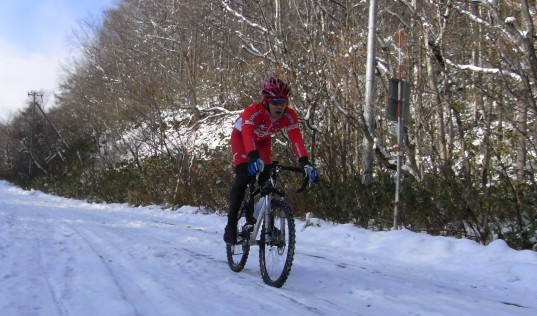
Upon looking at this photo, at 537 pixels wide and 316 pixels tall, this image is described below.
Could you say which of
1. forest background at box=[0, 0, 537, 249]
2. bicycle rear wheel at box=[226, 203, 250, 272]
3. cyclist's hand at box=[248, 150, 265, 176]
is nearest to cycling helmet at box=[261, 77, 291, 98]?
cyclist's hand at box=[248, 150, 265, 176]

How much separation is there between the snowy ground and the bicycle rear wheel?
0.10 metres

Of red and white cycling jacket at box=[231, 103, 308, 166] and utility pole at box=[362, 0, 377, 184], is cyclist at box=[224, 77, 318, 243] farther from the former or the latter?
utility pole at box=[362, 0, 377, 184]

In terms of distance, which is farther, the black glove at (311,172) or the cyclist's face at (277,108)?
the cyclist's face at (277,108)

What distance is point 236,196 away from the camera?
505 centimetres

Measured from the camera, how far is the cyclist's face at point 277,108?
4.74 metres

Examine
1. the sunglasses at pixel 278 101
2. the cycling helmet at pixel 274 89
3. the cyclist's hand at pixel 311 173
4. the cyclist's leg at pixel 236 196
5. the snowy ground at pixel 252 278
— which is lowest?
the snowy ground at pixel 252 278

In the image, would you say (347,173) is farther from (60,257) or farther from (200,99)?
(200,99)

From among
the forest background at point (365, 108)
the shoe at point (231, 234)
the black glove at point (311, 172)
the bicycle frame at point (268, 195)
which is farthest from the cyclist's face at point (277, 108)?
the forest background at point (365, 108)

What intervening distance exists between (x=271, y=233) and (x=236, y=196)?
0.74 metres

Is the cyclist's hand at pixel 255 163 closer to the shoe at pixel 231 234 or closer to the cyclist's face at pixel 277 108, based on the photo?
the cyclist's face at pixel 277 108

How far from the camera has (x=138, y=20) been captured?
95.3ft

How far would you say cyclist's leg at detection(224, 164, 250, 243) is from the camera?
16.4 feet

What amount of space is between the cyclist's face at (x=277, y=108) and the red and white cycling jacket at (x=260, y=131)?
0.07 meters

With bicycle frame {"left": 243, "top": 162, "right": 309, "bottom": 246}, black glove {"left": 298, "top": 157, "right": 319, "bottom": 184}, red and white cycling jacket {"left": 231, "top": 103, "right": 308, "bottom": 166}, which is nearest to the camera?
black glove {"left": 298, "top": 157, "right": 319, "bottom": 184}
